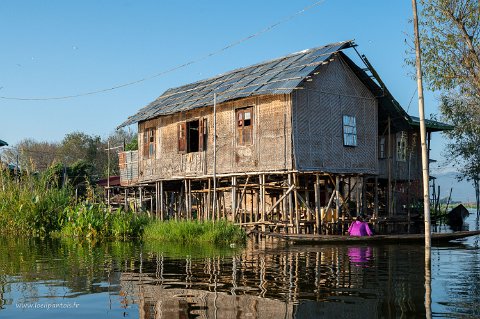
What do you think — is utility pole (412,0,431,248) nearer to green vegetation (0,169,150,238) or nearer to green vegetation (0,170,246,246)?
green vegetation (0,170,246,246)

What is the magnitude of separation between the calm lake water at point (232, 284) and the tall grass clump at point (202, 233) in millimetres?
2255

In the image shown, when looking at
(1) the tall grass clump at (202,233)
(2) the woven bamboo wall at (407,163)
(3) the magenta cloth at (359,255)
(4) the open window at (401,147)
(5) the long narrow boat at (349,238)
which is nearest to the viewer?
(3) the magenta cloth at (359,255)

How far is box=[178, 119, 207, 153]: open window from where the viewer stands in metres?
21.0

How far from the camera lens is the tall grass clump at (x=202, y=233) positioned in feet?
53.0

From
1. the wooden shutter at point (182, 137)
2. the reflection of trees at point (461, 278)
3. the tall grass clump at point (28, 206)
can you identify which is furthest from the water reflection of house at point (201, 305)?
the wooden shutter at point (182, 137)

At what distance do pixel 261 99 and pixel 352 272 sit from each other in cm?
985

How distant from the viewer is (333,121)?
19.0 meters

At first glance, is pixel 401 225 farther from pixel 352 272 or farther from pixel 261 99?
pixel 352 272

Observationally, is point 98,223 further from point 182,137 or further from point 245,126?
point 245,126

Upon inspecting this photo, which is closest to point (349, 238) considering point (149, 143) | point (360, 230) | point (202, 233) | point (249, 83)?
point (360, 230)

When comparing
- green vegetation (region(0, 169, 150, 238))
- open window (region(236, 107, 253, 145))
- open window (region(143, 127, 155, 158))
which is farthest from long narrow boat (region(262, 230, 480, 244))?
open window (region(143, 127, 155, 158))

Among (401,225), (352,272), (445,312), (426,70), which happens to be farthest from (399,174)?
(445,312)

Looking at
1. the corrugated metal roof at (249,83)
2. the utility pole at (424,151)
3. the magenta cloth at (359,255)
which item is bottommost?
the magenta cloth at (359,255)

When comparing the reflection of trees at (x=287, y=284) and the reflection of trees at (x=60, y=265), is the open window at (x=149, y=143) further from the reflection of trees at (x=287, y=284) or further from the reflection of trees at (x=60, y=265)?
the reflection of trees at (x=287, y=284)
